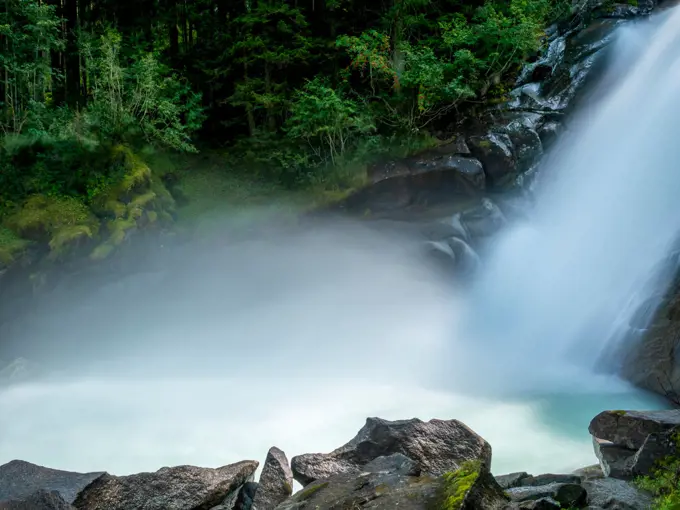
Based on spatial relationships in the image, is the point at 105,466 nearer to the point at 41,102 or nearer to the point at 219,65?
the point at 41,102

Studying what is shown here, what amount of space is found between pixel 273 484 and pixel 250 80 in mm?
12549

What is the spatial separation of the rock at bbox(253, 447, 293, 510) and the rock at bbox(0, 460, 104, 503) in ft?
4.64

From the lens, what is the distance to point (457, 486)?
12.7 feet

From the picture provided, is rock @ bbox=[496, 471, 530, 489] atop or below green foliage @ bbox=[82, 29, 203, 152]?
below

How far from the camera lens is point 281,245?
1312 cm

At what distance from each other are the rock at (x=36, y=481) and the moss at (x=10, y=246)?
615 centimetres

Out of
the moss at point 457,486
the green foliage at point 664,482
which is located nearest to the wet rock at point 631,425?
the green foliage at point 664,482

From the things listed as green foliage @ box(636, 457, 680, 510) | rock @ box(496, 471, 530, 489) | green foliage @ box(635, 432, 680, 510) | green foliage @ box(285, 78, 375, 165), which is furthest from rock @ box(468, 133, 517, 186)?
green foliage @ box(636, 457, 680, 510)

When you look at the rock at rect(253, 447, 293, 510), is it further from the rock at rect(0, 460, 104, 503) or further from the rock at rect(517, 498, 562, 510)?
the rock at rect(517, 498, 562, 510)

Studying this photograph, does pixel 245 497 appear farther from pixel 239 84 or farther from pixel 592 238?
pixel 239 84

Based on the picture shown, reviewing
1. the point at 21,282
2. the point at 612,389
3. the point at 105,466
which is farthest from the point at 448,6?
the point at 105,466

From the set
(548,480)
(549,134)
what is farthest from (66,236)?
(549,134)

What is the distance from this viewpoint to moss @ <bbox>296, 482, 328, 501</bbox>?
4449mm

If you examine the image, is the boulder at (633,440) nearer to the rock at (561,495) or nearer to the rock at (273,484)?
the rock at (561,495)
